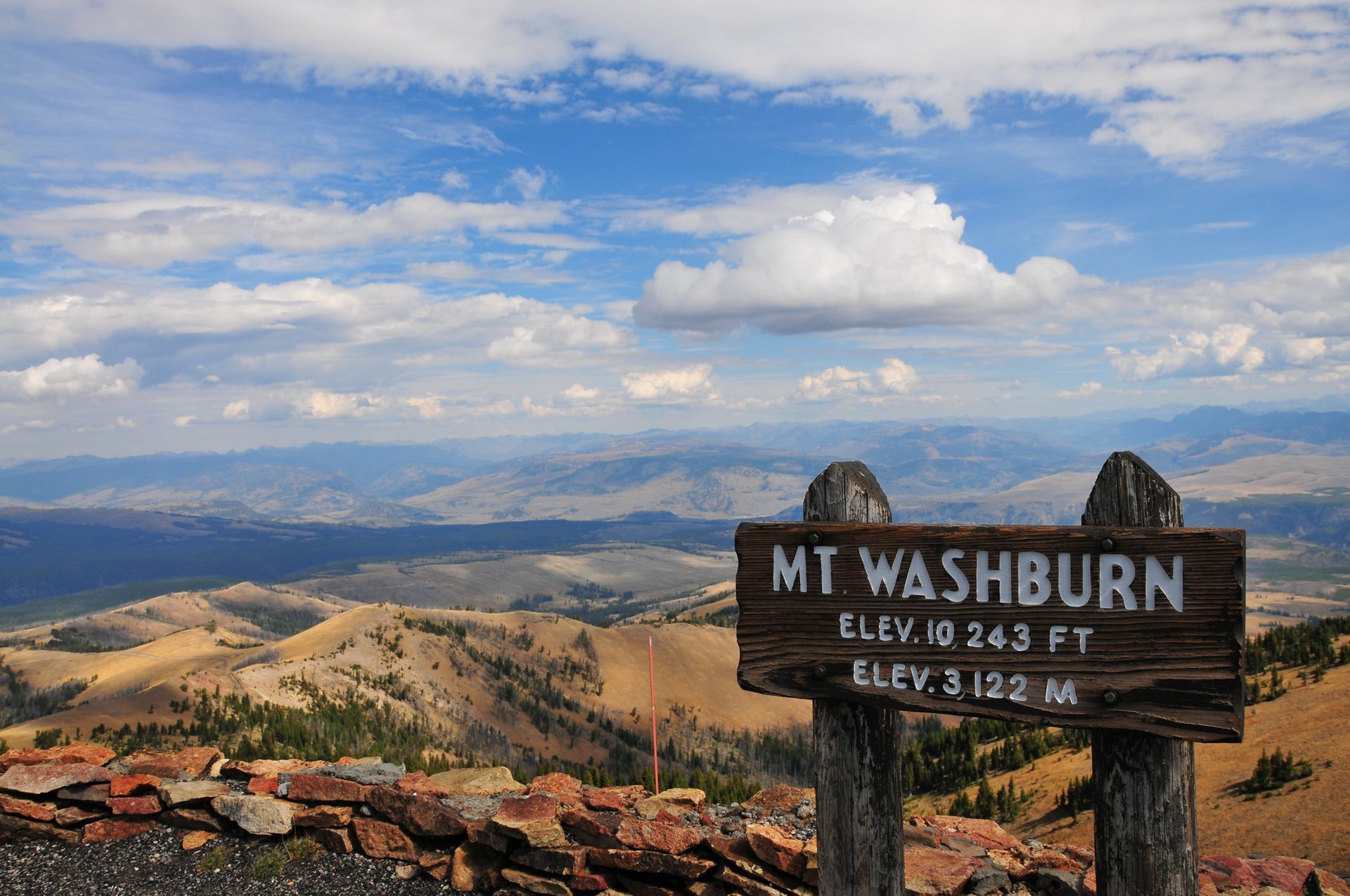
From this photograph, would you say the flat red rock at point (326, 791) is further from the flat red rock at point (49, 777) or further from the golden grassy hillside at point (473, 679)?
the golden grassy hillside at point (473, 679)

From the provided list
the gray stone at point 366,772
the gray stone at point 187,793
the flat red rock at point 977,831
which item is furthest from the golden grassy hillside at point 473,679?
the flat red rock at point 977,831

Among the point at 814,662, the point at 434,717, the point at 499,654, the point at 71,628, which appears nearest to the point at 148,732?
the point at 434,717

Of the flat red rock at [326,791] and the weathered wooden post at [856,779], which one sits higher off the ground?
the weathered wooden post at [856,779]

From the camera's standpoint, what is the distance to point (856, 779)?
208 inches

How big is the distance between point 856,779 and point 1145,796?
1.62m

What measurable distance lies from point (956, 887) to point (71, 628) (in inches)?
8931

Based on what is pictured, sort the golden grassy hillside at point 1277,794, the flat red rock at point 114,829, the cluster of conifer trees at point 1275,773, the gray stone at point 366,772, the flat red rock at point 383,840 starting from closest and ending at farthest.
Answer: the flat red rock at point 383,840
the flat red rock at point 114,829
the gray stone at point 366,772
the golden grassy hillside at point 1277,794
the cluster of conifer trees at point 1275,773

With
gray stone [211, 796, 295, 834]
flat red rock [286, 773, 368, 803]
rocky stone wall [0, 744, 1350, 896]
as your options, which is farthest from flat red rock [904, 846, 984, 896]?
gray stone [211, 796, 295, 834]

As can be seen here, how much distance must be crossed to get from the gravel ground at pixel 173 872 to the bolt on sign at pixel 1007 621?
18.7 feet

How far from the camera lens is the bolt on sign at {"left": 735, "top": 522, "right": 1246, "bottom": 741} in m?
→ 4.39

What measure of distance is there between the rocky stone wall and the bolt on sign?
3550 mm

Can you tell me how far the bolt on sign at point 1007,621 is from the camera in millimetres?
4387

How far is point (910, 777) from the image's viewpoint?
35.6m

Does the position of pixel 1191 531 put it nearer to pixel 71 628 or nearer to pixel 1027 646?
pixel 1027 646
